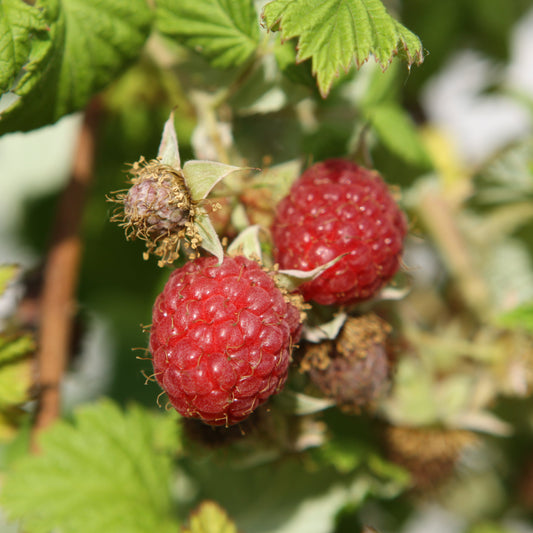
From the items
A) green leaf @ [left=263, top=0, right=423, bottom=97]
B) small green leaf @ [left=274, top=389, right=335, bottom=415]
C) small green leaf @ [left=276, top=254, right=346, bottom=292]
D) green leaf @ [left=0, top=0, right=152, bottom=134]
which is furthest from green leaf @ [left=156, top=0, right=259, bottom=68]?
small green leaf @ [left=274, top=389, right=335, bottom=415]

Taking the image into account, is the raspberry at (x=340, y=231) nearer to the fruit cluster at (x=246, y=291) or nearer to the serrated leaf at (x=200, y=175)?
the fruit cluster at (x=246, y=291)

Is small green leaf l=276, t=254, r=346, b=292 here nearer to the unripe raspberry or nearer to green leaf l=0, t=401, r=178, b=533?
the unripe raspberry

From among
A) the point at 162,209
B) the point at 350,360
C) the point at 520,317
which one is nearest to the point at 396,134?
the point at 520,317

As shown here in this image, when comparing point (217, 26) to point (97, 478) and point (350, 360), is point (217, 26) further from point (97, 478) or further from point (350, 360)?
point (97, 478)

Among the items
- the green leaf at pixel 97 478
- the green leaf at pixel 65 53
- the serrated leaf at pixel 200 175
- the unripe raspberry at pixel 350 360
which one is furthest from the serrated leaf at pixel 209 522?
the green leaf at pixel 65 53

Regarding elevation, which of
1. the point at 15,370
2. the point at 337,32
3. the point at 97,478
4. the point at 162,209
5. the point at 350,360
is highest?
the point at 337,32

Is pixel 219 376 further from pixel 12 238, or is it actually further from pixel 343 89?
pixel 12 238
